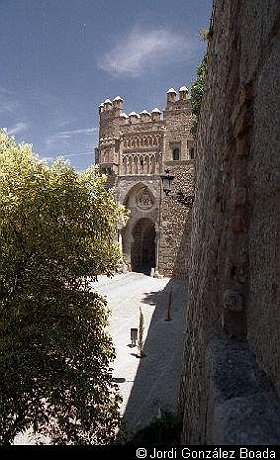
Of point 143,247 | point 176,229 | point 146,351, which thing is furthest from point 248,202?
point 143,247

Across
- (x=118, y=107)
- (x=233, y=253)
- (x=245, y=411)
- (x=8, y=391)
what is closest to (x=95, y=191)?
(x=8, y=391)

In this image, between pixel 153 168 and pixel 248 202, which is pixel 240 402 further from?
pixel 153 168

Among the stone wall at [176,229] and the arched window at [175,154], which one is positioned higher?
the arched window at [175,154]

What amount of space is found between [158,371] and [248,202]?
887 centimetres

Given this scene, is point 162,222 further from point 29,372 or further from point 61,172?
point 29,372

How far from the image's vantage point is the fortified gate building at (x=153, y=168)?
79.6 ft

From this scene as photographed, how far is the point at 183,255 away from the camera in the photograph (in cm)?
2395

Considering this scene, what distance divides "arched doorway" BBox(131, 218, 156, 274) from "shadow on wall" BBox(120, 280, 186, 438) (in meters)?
9.15

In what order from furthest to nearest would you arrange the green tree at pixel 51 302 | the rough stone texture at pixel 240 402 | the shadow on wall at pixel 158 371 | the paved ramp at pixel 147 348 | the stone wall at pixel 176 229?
1. the stone wall at pixel 176 229
2. the paved ramp at pixel 147 348
3. the shadow on wall at pixel 158 371
4. the green tree at pixel 51 302
5. the rough stone texture at pixel 240 402

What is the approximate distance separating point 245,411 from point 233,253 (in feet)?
4.31

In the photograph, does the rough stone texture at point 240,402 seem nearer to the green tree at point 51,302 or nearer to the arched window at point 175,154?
the green tree at point 51,302

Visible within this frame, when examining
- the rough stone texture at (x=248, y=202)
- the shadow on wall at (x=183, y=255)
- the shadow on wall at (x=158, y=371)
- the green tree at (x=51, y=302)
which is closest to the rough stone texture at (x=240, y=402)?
the rough stone texture at (x=248, y=202)

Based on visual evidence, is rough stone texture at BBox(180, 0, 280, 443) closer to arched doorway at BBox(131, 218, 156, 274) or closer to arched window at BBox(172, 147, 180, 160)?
arched window at BBox(172, 147, 180, 160)

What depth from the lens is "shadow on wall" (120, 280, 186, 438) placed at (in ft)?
26.2
